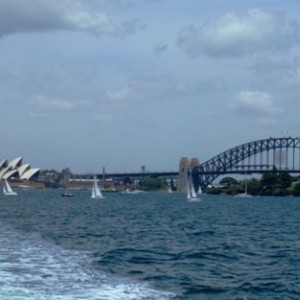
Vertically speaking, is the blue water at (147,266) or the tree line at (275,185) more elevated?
the tree line at (275,185)

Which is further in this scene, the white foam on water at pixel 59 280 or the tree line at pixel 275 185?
the tree line at pixel 275 185

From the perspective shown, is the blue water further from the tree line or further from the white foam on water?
the tree line

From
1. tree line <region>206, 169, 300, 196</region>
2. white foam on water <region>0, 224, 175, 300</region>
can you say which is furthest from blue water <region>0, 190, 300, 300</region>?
tree line <region>206, 169, 300, 196</region>

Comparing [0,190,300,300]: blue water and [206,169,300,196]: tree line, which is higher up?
[206,169,300,196]: tree line

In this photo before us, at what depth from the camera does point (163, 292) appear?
21.1 m

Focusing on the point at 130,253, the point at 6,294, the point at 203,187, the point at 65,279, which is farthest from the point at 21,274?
the point at 203,187

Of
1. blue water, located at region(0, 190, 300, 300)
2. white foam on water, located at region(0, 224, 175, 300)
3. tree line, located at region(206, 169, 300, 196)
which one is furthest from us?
tree line, located at region(206, 169, 300, 196)

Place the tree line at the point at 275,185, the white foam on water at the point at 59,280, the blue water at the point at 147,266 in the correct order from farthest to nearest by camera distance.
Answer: the tree line at the point at 275,185
the blue water at the point at 147,266
the white foam on water at the point at 59,280

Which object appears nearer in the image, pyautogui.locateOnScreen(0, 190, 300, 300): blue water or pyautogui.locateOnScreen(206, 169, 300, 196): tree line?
pyautogui.locateOnScreen(0, 190, 300, 300): blue water

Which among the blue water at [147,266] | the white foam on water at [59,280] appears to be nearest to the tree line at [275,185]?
the blue water at [147,266]

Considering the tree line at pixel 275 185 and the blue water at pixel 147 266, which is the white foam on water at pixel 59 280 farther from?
the tree line at pixel 275 185

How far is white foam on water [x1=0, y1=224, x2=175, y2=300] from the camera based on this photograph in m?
19.8

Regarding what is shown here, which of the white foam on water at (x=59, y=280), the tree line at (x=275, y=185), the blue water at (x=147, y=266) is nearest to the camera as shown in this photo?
the white foam on water at (x=59, y=280)

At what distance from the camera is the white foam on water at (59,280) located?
19.8 metres
